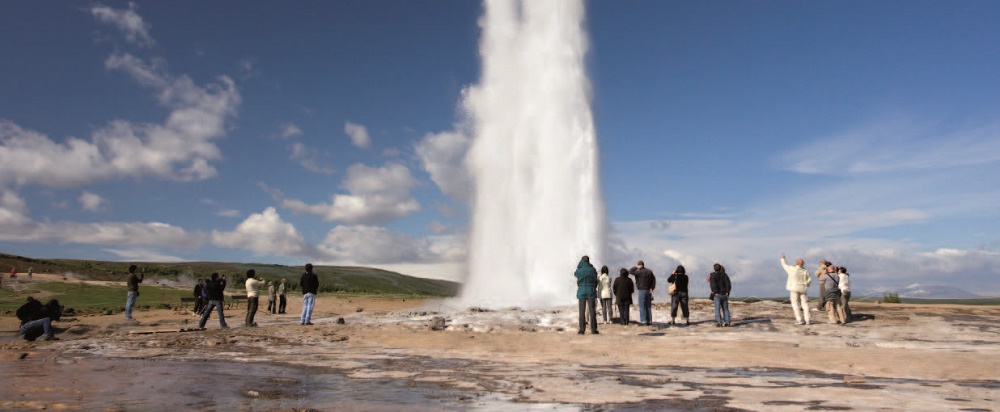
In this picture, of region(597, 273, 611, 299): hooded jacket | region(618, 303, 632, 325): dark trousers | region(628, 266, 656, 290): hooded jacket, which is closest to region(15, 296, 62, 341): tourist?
region(597, 273, 611, 299): hooded jacket

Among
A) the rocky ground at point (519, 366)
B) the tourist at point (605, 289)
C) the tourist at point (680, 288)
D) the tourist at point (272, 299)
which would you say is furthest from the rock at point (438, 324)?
the tourist at point (272, 299)

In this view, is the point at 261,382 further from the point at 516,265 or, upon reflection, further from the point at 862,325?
the point at 516,265

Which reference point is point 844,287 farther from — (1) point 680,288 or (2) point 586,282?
(2) point 586,282

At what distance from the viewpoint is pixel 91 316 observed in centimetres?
2659

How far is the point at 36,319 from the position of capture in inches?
665

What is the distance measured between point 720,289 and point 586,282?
504cm

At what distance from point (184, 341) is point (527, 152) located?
20.3m

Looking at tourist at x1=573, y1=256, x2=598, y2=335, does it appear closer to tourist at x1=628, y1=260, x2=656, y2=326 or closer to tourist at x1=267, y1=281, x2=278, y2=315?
tourist at x1=628, y1=260, x2=656, y2=326

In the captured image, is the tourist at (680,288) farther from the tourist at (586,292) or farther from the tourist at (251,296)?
the tourist at (251,296)

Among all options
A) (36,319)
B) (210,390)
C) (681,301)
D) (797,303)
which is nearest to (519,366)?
(210,390)

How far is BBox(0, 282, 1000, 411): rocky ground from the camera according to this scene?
7062mm

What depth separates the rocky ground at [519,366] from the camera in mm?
7062

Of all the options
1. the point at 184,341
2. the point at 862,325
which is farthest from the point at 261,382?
the point at 862,325

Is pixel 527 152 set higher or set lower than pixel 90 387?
higher
